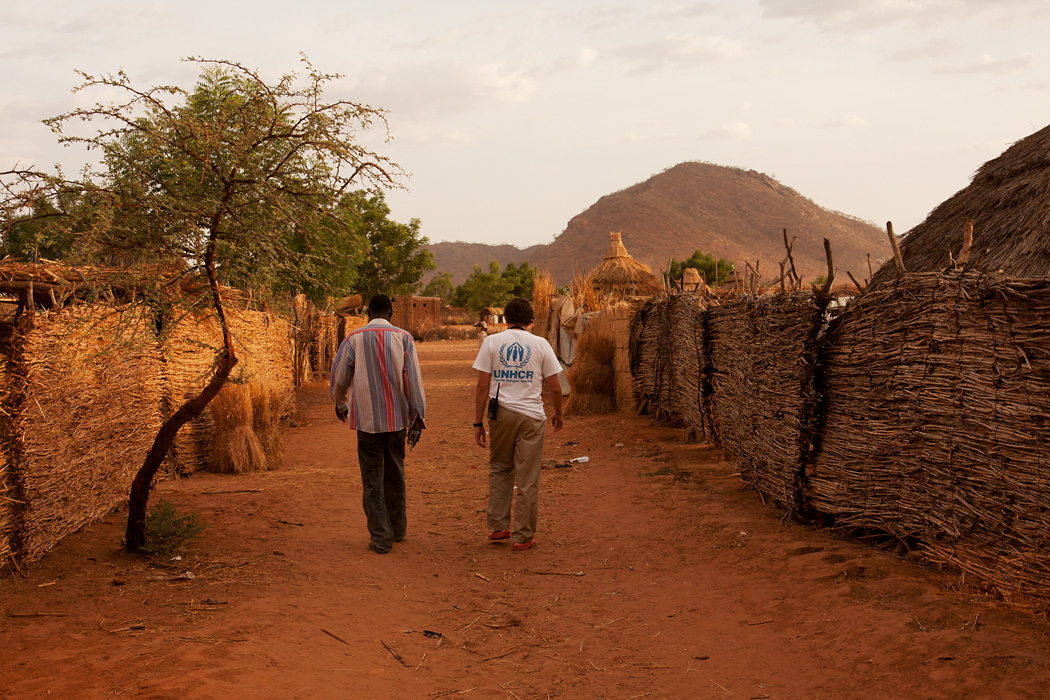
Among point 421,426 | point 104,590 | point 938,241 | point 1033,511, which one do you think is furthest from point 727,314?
point 104,590

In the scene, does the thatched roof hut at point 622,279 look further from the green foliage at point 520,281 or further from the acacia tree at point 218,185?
the green foliage at point 520,281

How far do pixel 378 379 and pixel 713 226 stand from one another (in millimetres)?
82934

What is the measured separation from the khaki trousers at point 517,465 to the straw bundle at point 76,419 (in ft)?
8.81

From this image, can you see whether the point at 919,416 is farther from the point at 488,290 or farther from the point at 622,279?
the point at 488,290

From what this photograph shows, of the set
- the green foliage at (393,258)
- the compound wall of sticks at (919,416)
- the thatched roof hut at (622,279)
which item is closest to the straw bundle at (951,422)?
the compound wall of sticks at (919,416)

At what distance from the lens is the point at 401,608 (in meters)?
4.94

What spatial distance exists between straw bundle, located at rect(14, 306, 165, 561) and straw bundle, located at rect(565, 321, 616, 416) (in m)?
8.01

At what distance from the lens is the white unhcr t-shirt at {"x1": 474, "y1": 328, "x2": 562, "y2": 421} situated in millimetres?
6074

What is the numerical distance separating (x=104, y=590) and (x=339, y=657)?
1748mm

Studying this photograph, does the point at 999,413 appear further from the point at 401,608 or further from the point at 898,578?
the point at 401,608

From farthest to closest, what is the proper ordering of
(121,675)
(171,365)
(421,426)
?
(171,365)
(421,426)
(121,675)

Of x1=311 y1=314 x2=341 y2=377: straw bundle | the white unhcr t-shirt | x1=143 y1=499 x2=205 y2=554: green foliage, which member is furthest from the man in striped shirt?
x1=311 y1=314 x2=341 y2=377: straw bundle

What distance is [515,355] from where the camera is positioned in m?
6.07

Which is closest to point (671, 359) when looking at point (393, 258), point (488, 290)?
point (393, 258)
